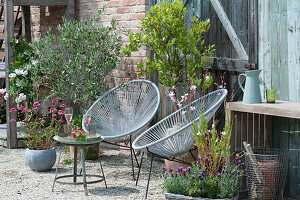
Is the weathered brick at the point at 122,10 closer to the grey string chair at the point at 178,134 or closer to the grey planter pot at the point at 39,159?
the grey string chair at the point at 178,134

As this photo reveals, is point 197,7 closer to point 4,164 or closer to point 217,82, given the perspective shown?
point 217,82

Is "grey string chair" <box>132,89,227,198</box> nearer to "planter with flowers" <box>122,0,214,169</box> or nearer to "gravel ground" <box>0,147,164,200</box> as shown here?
"planter with flowers" <box>122,0,214,169</box>

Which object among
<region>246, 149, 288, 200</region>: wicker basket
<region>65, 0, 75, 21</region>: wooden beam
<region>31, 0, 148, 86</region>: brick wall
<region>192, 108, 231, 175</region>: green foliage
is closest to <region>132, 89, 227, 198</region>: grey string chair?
<region>192, 108, 231, 175</region>: green foliage

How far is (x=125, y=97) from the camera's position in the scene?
17.9 feet

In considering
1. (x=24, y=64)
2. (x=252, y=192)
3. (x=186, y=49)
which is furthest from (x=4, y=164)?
(x=252, y=192)

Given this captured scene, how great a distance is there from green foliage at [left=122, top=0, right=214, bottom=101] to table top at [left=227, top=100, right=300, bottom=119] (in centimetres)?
80

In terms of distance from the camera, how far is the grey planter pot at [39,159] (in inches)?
194

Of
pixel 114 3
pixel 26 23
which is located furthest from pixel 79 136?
pixel 26 23

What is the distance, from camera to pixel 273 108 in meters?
3.51

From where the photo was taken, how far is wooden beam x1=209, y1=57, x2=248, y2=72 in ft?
14.4

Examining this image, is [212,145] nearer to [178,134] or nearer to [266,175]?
[178,134]

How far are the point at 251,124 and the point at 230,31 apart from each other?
3.10ft

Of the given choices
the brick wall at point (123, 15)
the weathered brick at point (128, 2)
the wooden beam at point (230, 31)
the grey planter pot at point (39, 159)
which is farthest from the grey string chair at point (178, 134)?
the weathered brick at point (128, 2)

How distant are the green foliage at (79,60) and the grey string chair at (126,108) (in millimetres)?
259
